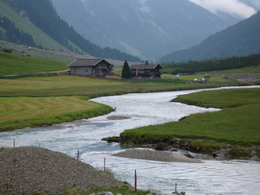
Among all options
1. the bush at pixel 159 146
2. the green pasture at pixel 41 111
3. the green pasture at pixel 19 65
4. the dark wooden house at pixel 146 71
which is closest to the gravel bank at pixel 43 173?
the bush at pixel 159 146

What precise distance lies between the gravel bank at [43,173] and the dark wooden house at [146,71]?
123 m

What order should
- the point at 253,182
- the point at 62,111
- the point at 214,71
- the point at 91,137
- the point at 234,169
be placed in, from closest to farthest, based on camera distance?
1. the point at 253,182
2. the point at 234,169
3. the point at 91,137
4. the point at 62,111
5. the point at 214,71

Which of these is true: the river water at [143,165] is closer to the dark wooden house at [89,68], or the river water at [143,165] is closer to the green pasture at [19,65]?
the green pasture at [19,65]

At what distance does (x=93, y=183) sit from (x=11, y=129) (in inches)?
1037

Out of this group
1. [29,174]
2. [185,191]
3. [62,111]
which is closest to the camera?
[29,174]

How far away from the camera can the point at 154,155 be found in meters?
32.4

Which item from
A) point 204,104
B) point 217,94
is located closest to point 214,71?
point 217,94

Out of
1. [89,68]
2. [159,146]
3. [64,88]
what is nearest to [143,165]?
[159,146]

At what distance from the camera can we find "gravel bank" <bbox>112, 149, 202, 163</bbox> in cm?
3111

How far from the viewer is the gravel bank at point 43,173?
20906 mm

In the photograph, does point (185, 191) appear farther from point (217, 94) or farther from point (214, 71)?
point (214, 71)

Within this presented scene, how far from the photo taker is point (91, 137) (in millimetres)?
41250

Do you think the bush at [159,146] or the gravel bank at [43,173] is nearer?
the gravel bank at [43,173]

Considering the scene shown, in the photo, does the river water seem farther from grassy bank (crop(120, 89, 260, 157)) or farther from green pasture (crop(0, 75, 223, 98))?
green pasture (crop(0, 75, 223, 98))
